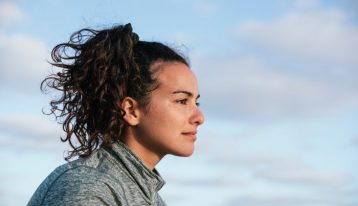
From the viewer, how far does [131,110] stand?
5051mm

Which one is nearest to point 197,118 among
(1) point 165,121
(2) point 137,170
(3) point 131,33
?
(1) point 165,121

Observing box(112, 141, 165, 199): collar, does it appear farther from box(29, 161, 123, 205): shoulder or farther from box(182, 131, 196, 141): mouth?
box(182, 131, 196, 141): mouth

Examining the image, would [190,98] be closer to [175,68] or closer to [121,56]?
[175,68]

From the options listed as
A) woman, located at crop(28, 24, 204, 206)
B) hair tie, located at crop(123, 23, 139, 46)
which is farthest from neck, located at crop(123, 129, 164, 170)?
hair tie, located at crop(123, 23, 139, 46)

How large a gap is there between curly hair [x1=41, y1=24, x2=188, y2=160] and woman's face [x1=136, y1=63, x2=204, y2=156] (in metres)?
0.09

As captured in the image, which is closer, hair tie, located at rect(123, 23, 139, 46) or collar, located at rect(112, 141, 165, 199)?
collar, located at rect(112, 141, 165, 199)

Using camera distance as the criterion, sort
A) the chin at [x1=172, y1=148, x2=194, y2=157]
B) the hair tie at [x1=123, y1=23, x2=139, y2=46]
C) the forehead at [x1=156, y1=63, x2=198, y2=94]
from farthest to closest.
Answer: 1. the hair tie at [x1=123, y1=23, x2=139, y2=46]
2. the forehead at [x1=156, y1=63, x2=198, y2=94]
3. the chin at [x1=172, y1=148, x2=194, y2=157]

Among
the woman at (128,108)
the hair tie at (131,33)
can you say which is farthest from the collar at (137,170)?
the hair tie at (131,33)

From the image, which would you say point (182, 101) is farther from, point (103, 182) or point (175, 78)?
point (103, 182)

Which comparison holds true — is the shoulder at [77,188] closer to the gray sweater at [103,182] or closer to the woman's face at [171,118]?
the gray sweater at [103,182]

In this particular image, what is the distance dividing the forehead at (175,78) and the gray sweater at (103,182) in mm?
549

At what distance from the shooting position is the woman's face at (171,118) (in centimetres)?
492

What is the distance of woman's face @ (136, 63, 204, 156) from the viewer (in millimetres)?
4922

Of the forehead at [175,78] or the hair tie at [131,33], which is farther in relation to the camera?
the hair tie at [131,33]
